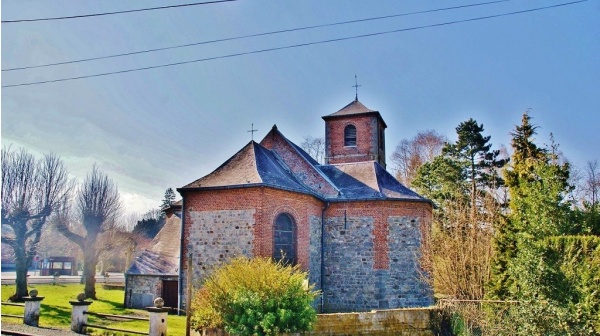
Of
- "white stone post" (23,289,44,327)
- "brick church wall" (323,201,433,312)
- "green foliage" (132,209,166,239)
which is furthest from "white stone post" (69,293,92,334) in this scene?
"green foliage" (132,209,166,239)

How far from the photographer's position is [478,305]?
44.5 feet

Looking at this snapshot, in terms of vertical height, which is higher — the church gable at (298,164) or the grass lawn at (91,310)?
the church gable at (298,164)

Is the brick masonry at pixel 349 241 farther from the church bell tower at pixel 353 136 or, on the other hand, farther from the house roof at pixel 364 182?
the church bell tower at pixel 353 136

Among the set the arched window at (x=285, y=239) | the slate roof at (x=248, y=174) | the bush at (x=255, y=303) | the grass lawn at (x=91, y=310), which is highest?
the slate roof at (x=248, y=174)

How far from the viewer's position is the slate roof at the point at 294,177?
1677 centimetres

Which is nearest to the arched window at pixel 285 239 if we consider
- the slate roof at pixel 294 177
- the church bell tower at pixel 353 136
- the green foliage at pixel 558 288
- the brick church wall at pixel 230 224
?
the brick church wall at pixel 230 224

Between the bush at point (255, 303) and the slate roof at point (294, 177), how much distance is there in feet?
16.5

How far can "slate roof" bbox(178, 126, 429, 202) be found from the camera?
1677cm

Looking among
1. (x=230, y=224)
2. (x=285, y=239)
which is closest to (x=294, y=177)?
(x=285, y=239)

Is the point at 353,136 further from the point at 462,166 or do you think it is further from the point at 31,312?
the point at 31,312

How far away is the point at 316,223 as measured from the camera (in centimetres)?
1895

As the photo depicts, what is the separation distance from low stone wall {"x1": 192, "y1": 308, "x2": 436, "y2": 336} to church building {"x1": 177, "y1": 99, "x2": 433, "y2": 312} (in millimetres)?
4214

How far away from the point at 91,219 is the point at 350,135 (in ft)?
49.5

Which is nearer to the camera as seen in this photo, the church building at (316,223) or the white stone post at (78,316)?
the white stone post at (78,316)
